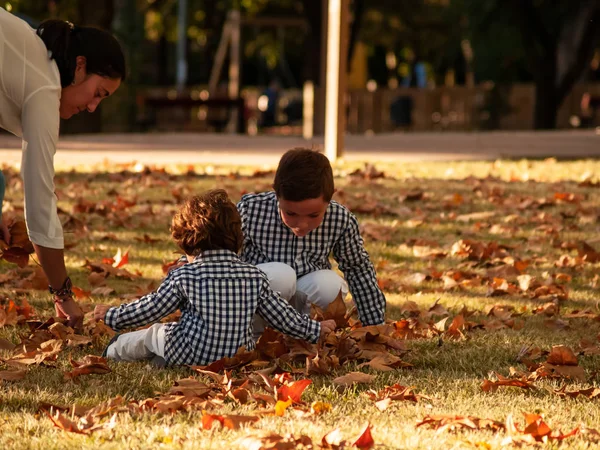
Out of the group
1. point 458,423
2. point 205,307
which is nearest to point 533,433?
point 458,423

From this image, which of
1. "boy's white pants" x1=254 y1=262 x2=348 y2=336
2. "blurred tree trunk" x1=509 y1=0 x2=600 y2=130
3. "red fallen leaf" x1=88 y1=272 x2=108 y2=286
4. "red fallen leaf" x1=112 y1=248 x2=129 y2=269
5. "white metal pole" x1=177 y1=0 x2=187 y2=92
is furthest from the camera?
"white metal pole" x1=177 y1=0 x2=187 y2=92

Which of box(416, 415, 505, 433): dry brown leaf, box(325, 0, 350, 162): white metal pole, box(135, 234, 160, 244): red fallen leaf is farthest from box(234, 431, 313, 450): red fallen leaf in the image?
box(325, 0, 350, 162): white metal pole

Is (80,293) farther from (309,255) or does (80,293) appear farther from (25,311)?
(309,255)

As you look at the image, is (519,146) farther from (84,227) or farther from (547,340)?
(547,340)

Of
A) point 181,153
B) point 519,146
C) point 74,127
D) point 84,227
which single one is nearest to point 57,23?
point 84,227

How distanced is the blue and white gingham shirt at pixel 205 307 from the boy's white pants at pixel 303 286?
0.36 metres

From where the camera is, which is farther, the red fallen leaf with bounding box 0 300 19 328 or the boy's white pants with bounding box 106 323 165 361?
the red fallen leaf with bounding box 0 300 19 328

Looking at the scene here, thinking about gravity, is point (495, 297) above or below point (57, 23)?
below

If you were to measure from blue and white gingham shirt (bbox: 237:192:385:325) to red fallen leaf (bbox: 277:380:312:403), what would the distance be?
1092 mm

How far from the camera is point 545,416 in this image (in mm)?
3441

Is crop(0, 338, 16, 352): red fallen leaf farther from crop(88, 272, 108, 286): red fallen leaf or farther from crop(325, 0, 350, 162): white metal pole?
crop(325, 0, 350, 162): white metal pole

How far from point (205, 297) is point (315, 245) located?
0.78 meters

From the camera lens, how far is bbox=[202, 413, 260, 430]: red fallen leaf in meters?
3.21

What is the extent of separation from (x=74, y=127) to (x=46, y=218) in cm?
1683
